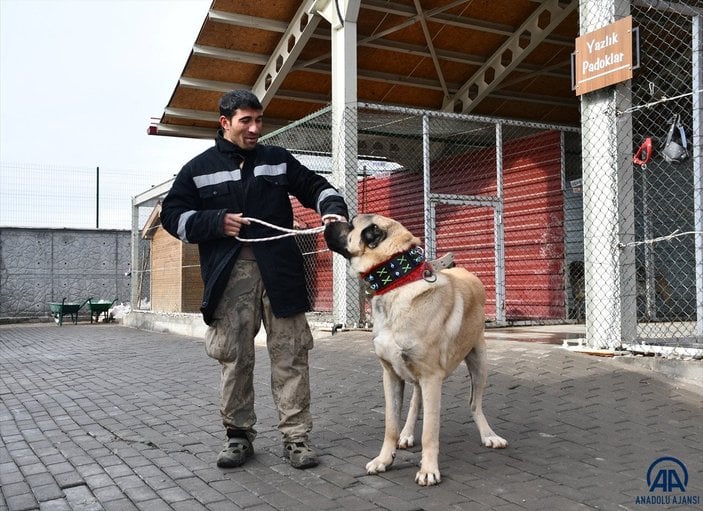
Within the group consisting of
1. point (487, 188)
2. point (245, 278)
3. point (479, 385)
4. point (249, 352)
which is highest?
point (487, 188)

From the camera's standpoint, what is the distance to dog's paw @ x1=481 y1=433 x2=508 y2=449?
12.6 feet

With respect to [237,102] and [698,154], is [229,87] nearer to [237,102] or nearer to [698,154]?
[698,154]

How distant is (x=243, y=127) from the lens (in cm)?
373

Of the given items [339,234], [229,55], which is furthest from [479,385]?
[229,55]

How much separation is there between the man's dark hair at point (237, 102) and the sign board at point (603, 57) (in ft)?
13.0

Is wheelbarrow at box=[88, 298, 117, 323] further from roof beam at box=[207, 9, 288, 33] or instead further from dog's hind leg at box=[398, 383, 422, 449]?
dog's hind leg at box=[398, 383, 422, 449]

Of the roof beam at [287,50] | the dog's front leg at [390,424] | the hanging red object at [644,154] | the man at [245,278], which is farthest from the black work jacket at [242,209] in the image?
the roof beam at [287,50]

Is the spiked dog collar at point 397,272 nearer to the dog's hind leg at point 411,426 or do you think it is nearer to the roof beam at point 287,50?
the dog's hind leg at point 411,426

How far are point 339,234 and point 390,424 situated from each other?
1.10 metres

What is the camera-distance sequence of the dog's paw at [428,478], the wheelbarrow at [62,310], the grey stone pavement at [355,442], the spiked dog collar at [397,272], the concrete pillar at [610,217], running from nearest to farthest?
the grey stone pavement at [355,442], the dog's paw at [428,478], the spiked dog collar at [397,272], the concrete pillar at [610,217], the wheelbarrow at [62,310]

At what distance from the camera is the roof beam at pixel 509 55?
10586mm

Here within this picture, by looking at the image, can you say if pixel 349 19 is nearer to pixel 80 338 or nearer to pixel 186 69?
pixel 186 69

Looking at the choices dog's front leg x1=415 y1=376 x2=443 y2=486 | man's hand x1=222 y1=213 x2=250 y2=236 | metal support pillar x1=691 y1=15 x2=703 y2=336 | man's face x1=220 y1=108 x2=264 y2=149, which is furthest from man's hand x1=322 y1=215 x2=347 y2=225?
metal support pillar x1=691 y1=15 x2=703 y2=336

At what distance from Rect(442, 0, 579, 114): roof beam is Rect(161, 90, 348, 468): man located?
27.3ft
